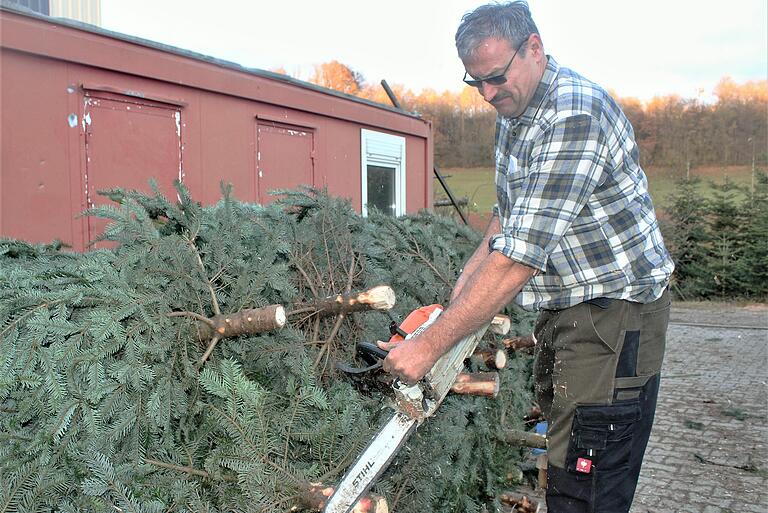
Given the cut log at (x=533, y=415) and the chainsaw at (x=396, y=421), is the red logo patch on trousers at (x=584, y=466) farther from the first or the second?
the cut log at (x=533, y=415)

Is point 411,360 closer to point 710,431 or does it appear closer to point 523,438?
point 523,438

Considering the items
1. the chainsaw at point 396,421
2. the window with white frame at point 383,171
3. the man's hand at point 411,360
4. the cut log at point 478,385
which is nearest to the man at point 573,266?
the man's hand at point 411,360

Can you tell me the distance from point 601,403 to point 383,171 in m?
5.61

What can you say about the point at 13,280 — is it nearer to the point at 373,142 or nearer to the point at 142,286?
the point at 142,286

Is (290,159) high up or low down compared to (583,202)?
up

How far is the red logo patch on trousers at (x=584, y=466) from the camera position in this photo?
2186mm

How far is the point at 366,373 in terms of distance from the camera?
6.93ft

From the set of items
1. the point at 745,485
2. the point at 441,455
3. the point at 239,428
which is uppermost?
the point at 239,428

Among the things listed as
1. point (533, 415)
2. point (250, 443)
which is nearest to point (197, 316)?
point (250, 443)

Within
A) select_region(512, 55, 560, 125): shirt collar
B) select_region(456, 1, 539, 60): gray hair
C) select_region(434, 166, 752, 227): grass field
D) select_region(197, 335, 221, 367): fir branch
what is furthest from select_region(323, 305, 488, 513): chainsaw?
select_region(434, 166, 752, 227): grass field

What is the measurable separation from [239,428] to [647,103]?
102ft

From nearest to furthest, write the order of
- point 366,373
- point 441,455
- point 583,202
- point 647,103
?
point 583,202 < point 366,373 < point 441,455 < point 647,103

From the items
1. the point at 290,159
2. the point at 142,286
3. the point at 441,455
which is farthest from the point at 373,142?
the point at 142,286

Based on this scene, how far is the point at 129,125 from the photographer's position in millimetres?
4258
